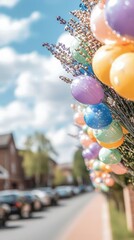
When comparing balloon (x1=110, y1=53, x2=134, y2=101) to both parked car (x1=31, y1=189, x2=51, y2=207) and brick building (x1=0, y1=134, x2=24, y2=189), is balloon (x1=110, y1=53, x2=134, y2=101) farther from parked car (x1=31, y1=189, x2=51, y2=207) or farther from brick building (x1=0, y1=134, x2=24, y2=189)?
brick building (x1=0, y1=134, x2=24, y2=189)

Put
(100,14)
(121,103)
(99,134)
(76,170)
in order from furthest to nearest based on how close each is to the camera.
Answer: (76,170) < (99,134) < (121,103) < (100,14)

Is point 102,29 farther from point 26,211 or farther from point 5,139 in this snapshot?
point 5,139

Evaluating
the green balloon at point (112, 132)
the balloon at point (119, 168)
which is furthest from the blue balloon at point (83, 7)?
the balloon at point (119, 168)

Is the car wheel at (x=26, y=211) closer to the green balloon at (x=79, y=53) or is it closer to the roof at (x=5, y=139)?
the green balloon at (x=79, y=53)

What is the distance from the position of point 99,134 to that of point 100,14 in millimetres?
1367

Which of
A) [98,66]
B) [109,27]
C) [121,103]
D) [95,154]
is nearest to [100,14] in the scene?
[109,27]

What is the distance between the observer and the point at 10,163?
54.7 meters

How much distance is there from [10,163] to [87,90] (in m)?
52.5

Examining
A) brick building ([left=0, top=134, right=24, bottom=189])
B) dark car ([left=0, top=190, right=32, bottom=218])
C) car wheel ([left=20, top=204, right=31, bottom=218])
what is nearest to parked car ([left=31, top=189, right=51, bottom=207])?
car wheel ([left=20, top=204, right=31, bottom=218])

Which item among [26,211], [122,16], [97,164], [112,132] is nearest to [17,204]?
[26,211]

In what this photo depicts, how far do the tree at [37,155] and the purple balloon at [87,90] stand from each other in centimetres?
5414

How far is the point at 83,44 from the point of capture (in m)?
3.50

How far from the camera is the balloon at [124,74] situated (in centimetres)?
256

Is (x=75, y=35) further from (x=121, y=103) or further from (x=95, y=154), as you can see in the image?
(x=95, y=154)
